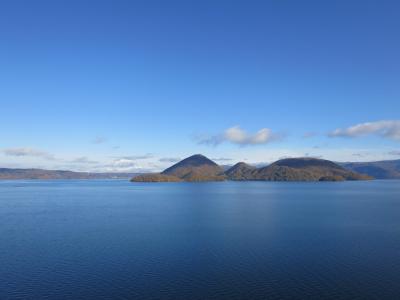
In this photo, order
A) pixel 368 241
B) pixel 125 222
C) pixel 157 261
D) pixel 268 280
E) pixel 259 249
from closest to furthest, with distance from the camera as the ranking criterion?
pixel 268 280 < pixel 157 261 < pixel 259 249 < pixel 368 241 < pixel 125 222

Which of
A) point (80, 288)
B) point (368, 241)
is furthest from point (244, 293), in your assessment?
point (368, 241)

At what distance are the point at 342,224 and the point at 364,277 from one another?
165 feet

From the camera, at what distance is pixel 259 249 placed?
6625cm

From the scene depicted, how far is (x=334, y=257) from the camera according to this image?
6009 centimetres

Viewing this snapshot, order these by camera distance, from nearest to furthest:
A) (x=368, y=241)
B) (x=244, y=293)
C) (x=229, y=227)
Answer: (x=244, y=293)
(x=368, y=241)
(x=229, y=227)

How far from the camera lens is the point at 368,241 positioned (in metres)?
73.2

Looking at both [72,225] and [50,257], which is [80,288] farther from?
[72,225]

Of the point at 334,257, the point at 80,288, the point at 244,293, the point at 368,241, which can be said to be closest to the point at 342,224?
the point at 368,241

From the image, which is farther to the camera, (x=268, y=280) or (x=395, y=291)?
(x=268, y=280)

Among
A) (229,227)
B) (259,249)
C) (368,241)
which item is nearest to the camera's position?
(259,249)

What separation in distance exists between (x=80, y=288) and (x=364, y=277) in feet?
132

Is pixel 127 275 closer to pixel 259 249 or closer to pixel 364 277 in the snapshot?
pixel 259 249

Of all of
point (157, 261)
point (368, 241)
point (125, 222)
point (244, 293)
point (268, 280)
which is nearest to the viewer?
point (244, 293)

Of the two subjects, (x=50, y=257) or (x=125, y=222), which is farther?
(x=125, y=222)
